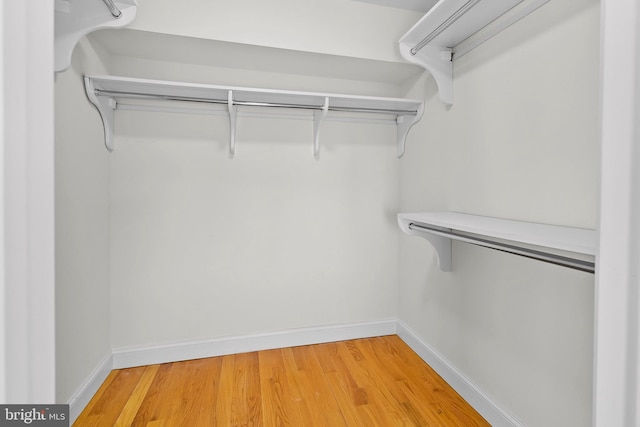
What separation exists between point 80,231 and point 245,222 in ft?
2.76

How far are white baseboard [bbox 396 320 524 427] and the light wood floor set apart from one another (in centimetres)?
4

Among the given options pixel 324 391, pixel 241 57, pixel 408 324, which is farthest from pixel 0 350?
pixel 408 324

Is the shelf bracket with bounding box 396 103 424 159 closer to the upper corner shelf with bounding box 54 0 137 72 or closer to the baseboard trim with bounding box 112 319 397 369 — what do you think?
the baseboard trim with bounding box 112 319 397 369

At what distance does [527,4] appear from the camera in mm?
1240

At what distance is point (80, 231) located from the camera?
1486 millimetres

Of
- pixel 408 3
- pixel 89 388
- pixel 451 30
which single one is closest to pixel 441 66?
pixel 451 30

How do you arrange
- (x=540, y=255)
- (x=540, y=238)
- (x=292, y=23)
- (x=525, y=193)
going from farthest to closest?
(x=292, y=23)
(x=525, y=193)
(x=540, y=255)
(x=540, y=238)

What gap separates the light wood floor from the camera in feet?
4.71

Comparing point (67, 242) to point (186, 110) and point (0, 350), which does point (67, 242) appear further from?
point (0, 350)

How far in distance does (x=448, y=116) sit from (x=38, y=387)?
185 centimetres

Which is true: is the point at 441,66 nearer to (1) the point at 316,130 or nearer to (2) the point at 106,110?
(1) the point at 316,130

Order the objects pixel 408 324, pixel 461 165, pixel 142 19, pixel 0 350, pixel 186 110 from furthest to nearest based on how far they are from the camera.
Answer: pixel 408 324 < pixel 186 110 < pixel 461 165 < pixel 142 19 < pixel 0 350

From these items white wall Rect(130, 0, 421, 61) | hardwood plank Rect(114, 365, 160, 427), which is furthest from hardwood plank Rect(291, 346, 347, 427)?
white wall Rect(130, 0, 421, 61)

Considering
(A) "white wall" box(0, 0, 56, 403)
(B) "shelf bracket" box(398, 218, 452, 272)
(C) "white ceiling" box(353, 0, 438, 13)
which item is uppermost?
(C) "white ceiling" box(353, 0, 438, 13)
